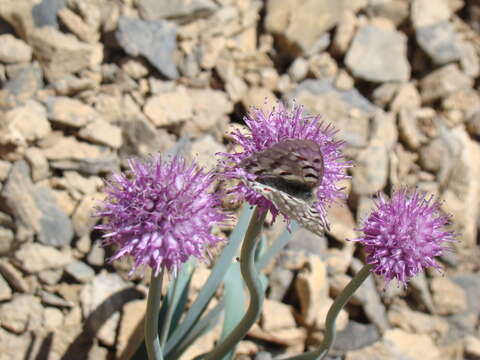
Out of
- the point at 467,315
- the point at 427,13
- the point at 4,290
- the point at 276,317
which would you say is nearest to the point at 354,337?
the point at 276,317

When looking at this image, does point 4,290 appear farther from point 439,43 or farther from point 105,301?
point 439,43

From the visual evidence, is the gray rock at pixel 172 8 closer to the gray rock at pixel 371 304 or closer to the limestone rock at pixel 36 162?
the limestone rock at pixel 36 162

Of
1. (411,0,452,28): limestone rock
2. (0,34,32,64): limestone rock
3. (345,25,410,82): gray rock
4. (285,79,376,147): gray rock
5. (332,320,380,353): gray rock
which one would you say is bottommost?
(332,320,380,353): gray rock

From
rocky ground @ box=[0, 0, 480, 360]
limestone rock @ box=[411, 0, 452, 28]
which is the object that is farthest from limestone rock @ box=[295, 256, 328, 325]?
limestone rock @ box=[411, 0, 452, 28]

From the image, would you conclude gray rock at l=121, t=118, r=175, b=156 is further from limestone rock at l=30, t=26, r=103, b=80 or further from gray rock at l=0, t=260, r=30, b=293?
gray rock at l=0, t=260, r=30, b=293

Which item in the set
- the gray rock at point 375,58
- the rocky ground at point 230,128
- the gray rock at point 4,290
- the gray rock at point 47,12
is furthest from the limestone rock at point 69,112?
the gray rock at point 375,58
